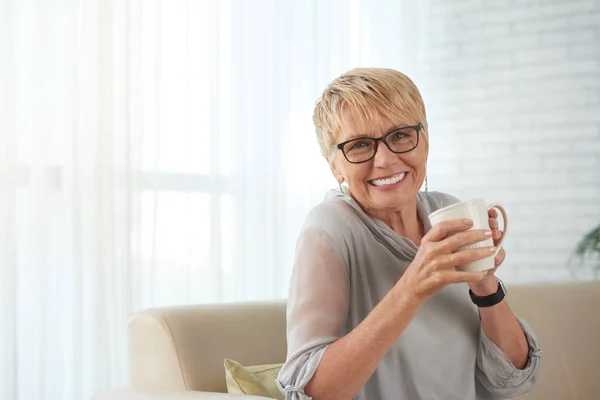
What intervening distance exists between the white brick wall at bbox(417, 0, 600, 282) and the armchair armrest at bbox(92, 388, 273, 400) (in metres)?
2.80

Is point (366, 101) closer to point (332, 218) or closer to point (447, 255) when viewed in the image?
point (332, 218)

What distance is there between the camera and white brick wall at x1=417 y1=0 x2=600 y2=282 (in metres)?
3.84

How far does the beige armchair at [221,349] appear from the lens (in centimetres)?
161

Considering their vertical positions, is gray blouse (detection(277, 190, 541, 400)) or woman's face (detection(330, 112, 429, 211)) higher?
woman's face (detection(330, 112, 429, 211))

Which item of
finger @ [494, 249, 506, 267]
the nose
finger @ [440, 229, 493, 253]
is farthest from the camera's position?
the nose

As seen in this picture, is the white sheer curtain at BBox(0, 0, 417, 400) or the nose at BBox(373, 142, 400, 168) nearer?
the nose at BBox(373, 142, 400, 168)

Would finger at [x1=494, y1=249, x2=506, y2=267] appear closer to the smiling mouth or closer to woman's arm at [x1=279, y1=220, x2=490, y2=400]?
woman's arm at [x1=279, y1=220, x2=490, y2=400]

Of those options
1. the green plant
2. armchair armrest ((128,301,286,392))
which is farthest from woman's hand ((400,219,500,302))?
the green plant

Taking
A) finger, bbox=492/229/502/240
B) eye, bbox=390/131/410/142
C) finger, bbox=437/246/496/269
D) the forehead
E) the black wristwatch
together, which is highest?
the forehead

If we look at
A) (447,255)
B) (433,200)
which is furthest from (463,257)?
(433,200)

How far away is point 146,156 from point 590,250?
7.10 feet

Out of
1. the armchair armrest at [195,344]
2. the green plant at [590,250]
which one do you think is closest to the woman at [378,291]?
the armchair armrest at [195,344]

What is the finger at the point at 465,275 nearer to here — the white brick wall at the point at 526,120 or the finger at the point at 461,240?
the finger at the point at 461,240

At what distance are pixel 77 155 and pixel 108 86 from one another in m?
0.28
